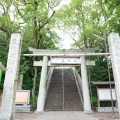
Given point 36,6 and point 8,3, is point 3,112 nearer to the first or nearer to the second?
point 36,6

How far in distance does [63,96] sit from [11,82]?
834 centimetres

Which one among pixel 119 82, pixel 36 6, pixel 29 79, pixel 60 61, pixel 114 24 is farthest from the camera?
pixel 29 79

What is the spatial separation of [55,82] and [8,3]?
10.5 meters

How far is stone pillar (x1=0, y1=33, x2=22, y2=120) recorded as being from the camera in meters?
7.09

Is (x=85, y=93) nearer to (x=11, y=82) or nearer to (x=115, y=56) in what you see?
(x=115, y=56)

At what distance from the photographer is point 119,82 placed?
7.61 meters

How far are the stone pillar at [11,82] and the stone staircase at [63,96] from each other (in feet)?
20.3

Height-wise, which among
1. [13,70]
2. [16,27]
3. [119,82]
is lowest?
[119,82]

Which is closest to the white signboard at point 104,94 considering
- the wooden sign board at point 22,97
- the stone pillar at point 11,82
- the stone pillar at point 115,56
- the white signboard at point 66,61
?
the white signboard at point 66,61

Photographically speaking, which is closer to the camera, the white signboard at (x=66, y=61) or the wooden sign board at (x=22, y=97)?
the wooden sign board at (x=22, y=97)

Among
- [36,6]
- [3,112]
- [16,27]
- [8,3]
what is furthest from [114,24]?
[8,3]

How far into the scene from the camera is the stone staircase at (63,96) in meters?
13.2

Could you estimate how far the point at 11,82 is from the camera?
7.54 m

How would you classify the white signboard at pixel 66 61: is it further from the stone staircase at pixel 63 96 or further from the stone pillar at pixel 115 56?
the stone pillar at pixel 115 56
